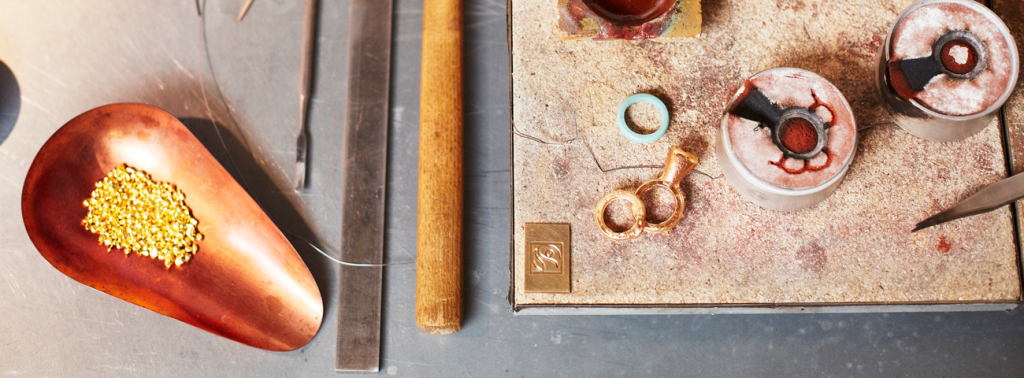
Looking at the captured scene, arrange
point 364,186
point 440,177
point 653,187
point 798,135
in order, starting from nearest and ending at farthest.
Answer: point 798,135
point 653,187
point 440,177
point 364,186

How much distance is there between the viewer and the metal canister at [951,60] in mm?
1028

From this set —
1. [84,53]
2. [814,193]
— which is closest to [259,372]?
[84,53]

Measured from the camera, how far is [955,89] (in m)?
1.03

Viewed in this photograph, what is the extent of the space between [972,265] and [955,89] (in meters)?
0.39

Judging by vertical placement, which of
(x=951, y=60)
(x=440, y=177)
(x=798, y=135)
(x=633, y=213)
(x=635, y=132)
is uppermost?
(x=951, y=60)

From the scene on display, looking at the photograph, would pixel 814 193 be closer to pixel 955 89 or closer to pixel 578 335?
pixel 955 89

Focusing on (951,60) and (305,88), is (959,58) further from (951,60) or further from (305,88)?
(305,88)

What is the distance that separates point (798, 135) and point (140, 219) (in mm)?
1605

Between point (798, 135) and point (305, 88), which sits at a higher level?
point (798, 135)

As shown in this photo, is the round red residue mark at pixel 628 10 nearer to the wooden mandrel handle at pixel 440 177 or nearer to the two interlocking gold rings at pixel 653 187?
the two interlocking gold rings at pixel 653 187

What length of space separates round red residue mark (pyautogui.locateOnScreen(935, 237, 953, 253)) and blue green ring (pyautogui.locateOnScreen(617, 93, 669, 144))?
63cm

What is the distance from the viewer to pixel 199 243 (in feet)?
4.79

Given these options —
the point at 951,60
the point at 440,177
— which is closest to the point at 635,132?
the point at 440,177

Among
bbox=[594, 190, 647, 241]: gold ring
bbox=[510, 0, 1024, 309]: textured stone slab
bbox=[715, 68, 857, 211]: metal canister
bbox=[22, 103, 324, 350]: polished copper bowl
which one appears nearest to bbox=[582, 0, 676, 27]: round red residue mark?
bbox=[510, 0, 1024, 309]: textured stone slab
